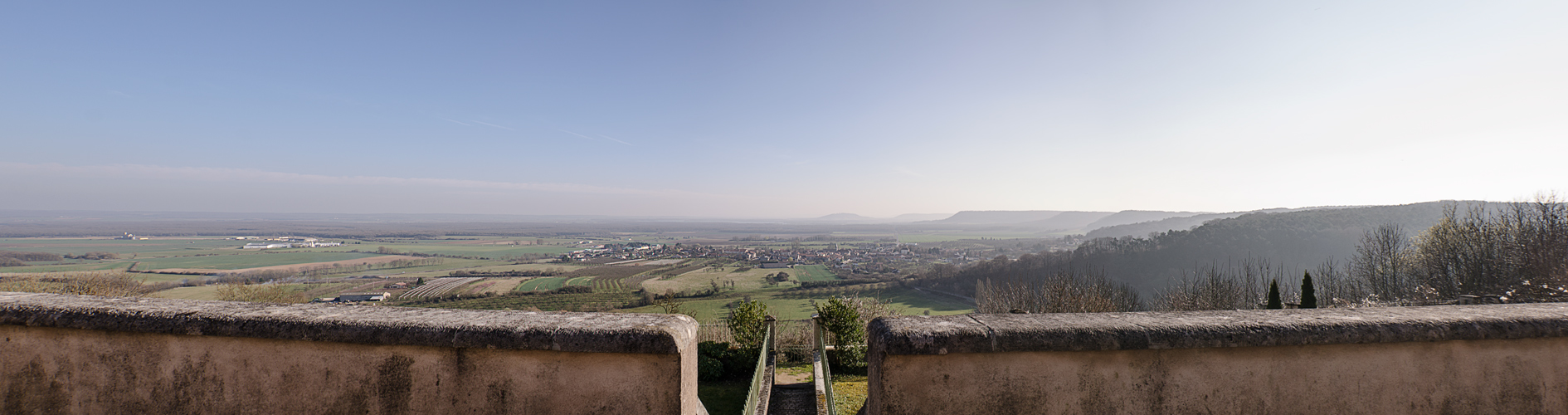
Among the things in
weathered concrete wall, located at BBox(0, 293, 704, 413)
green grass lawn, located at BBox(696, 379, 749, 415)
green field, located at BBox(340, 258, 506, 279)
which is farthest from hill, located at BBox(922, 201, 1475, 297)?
green field, located at BBox(340, 258, 506, 279)

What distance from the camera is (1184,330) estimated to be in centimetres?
211

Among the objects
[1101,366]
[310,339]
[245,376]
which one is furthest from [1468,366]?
[245,376]

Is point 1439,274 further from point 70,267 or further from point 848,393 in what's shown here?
point 70,267

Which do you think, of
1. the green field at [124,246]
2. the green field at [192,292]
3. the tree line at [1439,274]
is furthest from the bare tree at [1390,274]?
the green field at [124,246]

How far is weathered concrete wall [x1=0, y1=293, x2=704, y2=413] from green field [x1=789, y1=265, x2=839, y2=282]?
236 feet

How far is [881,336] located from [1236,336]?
1498 mm

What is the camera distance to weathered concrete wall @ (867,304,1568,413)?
6.82ft

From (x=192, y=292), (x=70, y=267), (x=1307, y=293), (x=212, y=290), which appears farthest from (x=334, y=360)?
(x=70, y=267)

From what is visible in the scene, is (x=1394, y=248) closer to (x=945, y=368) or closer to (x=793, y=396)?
(x=793, y=396)

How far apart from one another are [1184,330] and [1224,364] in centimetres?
28

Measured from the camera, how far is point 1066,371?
2.15 m

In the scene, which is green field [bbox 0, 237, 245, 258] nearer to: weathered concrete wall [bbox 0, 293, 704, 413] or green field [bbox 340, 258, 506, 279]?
green field [bbox 340, 258, 506, 279]

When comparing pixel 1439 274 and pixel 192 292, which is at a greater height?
pixel 1439 274

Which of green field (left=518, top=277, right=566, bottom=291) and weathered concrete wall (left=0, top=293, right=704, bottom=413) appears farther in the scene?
green field (left=518, top=277, right=566, bottom=291)
